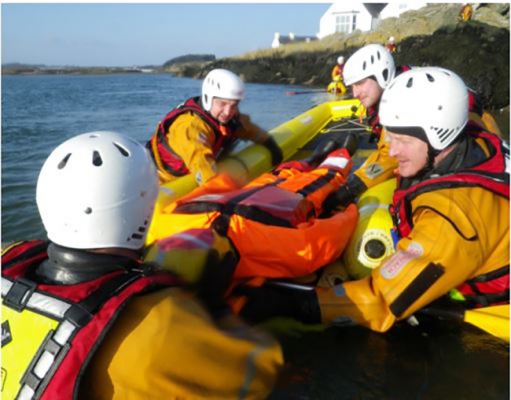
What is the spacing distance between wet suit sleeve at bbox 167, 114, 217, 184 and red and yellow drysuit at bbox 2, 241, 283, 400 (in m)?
2.43

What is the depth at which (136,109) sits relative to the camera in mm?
19438

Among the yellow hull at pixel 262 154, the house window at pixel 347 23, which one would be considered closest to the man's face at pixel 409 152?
the yellow hull at pixel 262 154

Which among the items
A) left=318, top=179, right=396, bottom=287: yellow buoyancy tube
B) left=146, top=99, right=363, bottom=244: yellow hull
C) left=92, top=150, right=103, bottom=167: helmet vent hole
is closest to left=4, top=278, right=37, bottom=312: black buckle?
left=92, top=150, right=103, bottom=167: helmet vent hole

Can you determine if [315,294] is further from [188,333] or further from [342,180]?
[342,180]

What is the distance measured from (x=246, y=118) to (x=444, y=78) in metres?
2.99

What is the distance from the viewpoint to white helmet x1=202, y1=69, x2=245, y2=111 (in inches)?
168

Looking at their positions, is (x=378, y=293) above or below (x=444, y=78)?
below

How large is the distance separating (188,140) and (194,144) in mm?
97

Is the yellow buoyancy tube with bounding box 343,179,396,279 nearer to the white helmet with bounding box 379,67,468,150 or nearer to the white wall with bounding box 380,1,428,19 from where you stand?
the white helmet with bounding box 379,67,468,150

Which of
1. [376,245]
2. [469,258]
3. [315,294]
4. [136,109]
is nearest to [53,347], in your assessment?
[315,294]

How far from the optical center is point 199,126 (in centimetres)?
428

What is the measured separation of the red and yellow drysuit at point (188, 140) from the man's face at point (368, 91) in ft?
4.25

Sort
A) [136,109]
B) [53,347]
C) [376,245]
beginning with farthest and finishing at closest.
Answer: [136,109] → [376,245] → [53,347]

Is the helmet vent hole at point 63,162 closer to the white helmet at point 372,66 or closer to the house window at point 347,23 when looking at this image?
the white helmet at point 372,66
